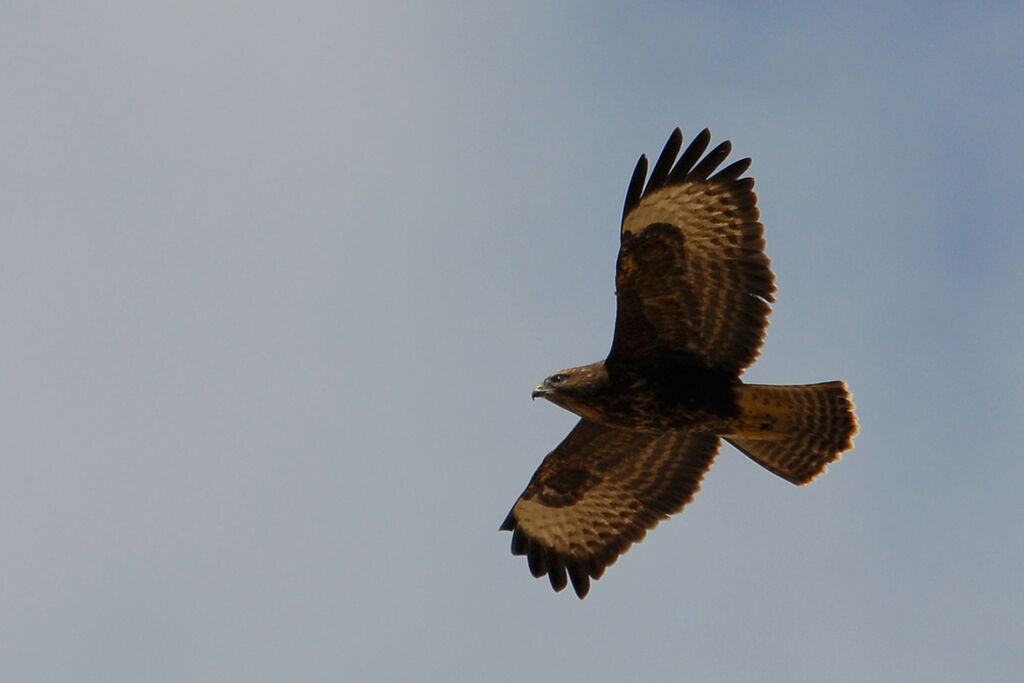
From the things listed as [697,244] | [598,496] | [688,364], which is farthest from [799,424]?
[598,496]

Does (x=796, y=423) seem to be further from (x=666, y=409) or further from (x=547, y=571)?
(x=547, y=571)

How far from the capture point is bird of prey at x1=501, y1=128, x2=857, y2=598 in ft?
39.0

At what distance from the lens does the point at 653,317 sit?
482 inches

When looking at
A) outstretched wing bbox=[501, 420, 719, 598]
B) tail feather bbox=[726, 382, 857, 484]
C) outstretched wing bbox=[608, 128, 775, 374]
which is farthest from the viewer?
outstretched wing bbox=[501, 420, 719, 598]

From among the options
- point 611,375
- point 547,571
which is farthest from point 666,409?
point 547,571

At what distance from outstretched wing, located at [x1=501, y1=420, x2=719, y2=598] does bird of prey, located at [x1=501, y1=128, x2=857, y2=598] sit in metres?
0.02

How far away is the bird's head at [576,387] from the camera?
12359 millimetres

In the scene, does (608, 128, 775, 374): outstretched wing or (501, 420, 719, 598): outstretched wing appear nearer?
(608, 128, 775, 374): outstretched wing

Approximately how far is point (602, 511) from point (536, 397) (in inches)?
66.3

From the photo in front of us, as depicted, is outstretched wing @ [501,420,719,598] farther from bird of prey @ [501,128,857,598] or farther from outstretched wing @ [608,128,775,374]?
outstretched wing @ [608,128,775,374]

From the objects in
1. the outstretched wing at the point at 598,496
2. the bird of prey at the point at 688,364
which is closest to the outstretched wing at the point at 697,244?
the bird of prey at the point at 688,364

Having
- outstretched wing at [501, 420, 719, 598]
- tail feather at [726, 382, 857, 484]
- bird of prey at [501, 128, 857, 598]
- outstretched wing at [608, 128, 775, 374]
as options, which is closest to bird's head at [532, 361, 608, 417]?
bird of prey at [501, 128, 857, 598]

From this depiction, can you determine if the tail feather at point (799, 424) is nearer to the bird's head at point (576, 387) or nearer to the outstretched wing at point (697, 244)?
the outstretched wing at point (697, 244)

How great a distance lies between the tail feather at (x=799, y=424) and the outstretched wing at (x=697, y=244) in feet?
1.76
